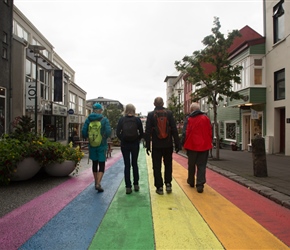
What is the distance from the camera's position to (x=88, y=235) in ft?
10.4

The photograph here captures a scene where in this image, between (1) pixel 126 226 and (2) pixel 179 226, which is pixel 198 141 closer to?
(2) pixel 179 226

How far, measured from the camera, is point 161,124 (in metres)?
5.18

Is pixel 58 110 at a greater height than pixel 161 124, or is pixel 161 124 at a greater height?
pixel 58 110

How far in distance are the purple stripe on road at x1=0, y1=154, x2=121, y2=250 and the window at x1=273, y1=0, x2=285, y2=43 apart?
1620 cm

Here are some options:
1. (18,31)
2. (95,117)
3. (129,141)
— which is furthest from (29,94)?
(129,141)

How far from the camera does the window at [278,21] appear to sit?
16953mm

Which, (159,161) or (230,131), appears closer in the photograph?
(159,161)

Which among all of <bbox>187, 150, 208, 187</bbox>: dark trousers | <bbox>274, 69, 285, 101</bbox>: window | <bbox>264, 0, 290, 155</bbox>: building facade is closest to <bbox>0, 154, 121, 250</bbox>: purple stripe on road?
<bbox>187, 150, 208, 187</bbox>: dark trousers

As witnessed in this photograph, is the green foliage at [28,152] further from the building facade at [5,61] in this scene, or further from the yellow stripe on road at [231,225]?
the building facade at [5,61]

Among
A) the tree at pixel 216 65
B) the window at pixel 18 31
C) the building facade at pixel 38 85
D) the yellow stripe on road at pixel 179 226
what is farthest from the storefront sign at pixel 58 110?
the yellow stripe on road at pixel 179 226

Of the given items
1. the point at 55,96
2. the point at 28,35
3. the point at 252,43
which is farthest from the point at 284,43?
the point at 28,35

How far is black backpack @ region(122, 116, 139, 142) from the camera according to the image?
5171 mm

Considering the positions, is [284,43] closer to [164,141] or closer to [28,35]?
[164,141]

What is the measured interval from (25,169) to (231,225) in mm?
4486
